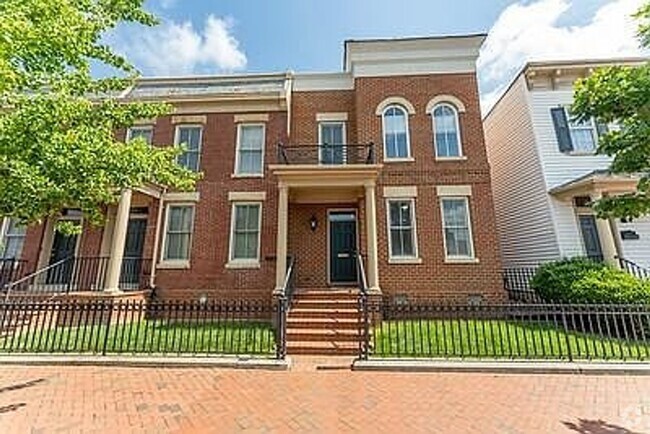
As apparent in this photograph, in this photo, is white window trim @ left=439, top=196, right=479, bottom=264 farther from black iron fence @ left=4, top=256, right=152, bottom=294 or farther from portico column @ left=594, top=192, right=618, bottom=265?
black iron fence @ left=4, top=256, right=152, bottom=294

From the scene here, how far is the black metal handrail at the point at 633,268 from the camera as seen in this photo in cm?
1156

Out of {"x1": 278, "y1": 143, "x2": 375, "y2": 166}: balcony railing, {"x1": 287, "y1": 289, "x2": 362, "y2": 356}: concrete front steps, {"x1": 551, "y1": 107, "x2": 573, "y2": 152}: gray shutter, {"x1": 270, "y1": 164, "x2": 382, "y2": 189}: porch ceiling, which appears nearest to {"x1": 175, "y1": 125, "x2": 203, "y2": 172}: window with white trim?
{"x1": 278, "y1": 143, "x2": 375, "y2": 166}: balcony railing

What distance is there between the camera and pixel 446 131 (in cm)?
1322

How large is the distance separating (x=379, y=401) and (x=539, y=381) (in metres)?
2.97

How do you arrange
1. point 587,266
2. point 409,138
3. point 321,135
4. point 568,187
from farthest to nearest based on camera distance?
point 321,135
point 409,138
point 568,187
point 587,266

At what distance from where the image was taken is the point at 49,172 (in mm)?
5926

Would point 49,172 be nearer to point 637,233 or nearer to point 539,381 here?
point 539,381

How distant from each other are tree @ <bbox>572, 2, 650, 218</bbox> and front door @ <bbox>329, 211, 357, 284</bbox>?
7.22m

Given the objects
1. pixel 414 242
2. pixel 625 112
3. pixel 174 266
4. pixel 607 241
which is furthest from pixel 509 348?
pixel 174 266

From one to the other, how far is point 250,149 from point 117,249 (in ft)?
18.5

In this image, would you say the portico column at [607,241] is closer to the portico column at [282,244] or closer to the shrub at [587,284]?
the shrub at [587,284]

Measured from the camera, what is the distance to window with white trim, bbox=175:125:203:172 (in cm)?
1375

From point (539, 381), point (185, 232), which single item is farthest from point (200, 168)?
point (539, 381)

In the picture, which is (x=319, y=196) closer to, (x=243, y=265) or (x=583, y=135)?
(x=243, y=265)
